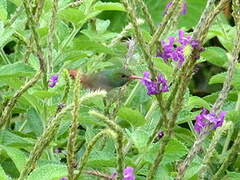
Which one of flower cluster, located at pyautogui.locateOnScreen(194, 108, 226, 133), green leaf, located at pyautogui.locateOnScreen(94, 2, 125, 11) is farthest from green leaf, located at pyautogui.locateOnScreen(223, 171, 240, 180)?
green leaf, located at pyautogui.locateOnScreen(94, 2, 125, 11)

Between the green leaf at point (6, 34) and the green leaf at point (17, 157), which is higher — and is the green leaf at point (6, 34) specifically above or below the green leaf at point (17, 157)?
above

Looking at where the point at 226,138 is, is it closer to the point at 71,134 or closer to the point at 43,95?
the point at 43,95

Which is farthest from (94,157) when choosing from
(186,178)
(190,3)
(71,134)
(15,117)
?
(190,3)

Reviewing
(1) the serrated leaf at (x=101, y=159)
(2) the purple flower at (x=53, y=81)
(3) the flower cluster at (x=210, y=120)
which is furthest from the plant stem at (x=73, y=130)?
(2) the purple flower at (x=53, y=81)

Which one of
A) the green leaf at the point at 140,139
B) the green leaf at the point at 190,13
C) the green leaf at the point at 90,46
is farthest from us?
the green leaf at the point at 190,13

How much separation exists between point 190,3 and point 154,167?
2897 mm

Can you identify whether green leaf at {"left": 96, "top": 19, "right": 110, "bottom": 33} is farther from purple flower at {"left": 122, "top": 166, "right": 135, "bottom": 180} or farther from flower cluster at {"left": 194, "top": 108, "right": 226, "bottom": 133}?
purple flower at {"left": 122, "top": 166, "right": 135, "bottom": 180}

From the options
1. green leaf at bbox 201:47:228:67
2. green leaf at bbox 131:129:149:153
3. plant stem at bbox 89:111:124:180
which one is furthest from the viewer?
green leaf at bbox 201:47:228:67

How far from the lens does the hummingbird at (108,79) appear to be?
1.55 meters

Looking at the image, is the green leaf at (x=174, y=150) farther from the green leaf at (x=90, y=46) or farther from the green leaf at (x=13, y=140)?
the green leaf at (x=90, y=46)

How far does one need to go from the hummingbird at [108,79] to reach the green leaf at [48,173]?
0.48 metres

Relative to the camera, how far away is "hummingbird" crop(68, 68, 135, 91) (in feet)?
Answer: 5.09

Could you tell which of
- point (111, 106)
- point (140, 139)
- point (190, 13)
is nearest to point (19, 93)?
point (140, 139)

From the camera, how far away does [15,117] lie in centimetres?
200
